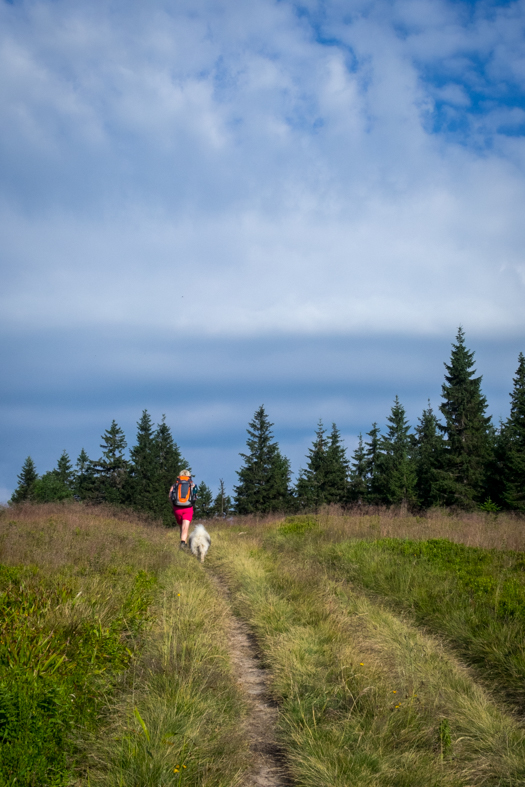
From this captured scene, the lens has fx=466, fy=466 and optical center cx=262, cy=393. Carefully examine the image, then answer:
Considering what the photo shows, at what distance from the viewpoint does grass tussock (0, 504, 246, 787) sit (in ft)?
9.01

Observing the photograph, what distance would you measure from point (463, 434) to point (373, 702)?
38.0 metres

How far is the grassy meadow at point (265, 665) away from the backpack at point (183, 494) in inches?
131

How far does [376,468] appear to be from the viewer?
5622cm

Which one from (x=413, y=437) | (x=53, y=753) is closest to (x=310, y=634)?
(x=53, y=753)

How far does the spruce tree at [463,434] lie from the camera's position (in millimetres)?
36094

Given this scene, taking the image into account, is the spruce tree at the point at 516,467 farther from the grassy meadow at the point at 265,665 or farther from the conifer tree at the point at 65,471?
the conifer tree at the point at 65,471

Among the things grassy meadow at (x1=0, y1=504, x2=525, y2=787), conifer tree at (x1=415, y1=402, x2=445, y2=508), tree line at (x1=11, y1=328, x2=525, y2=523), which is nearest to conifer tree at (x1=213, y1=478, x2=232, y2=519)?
tree line at (x1=11, y1=328, x2=525, y2=523)

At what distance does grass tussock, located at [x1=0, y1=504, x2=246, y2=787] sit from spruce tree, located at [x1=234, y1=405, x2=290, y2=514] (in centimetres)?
4604

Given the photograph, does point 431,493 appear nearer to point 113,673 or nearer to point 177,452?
point 177,452

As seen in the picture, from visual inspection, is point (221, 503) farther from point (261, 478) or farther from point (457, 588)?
point (457, 588)

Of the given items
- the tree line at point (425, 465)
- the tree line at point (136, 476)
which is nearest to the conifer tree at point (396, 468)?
the tree line at point (425, 465)

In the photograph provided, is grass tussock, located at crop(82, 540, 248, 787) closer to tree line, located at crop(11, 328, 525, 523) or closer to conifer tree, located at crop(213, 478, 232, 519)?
tree line, located at crop(11, 328, 525, 523)

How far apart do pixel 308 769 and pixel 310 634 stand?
87.8 inches

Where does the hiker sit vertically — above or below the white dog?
above
